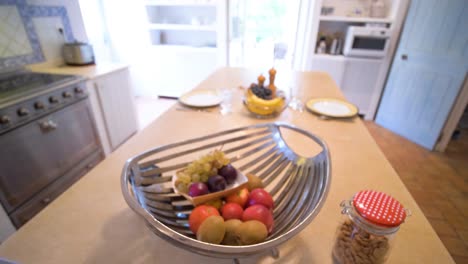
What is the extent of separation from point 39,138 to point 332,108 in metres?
1.76

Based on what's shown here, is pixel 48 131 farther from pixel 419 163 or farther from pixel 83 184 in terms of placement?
pixel 419 163

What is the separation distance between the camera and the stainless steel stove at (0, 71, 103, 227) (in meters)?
1.30

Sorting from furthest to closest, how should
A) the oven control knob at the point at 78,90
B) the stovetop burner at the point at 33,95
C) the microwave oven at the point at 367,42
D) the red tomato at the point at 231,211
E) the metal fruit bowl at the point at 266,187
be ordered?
the microwave oven at the point at 367,42, the oven control knob at the point at 78,90, the stovetop burner at the point at 33,95, the red tomato at the point at 231,211, the metal fruit bowl at the point at 266,187

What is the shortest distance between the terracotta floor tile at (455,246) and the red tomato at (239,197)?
1654 mm

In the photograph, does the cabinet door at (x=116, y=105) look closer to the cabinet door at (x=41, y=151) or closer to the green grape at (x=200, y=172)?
the cabinet door at (x=41, y=151)

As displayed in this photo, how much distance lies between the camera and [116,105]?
2.23 m

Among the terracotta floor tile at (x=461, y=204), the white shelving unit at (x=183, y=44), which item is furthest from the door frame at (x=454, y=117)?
the white shelving unit at (x=183, y=44)

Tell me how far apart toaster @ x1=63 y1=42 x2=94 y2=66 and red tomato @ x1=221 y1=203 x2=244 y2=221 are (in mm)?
2222

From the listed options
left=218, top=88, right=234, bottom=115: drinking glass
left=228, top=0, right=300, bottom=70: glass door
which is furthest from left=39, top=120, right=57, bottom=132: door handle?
left=228, top=0, right=300, bottom=70: glass door

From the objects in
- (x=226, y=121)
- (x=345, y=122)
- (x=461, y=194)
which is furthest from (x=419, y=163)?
(x=226, y=121)

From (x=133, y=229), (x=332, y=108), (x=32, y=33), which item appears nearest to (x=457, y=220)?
(x=332, y=108)

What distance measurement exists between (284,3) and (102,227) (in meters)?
3.82

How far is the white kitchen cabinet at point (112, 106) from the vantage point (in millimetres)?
1980

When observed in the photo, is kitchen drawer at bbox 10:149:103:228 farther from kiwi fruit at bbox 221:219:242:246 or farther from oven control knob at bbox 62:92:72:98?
kiwi fruit at bbox 221:219:242:246
